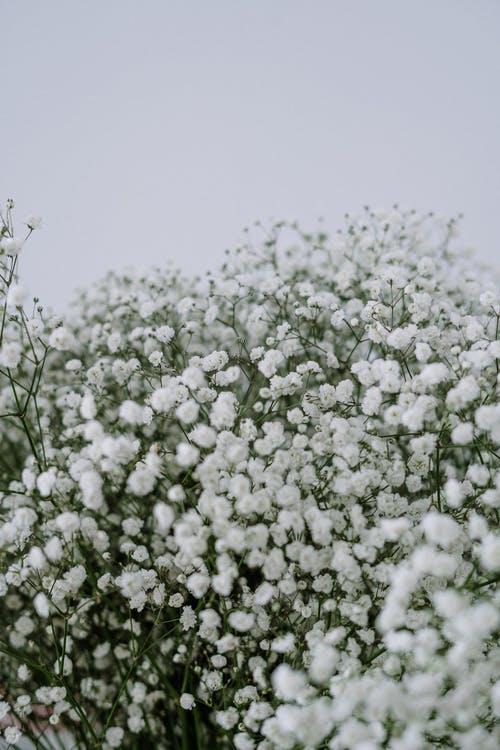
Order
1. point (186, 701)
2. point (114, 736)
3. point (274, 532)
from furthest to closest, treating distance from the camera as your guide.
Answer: point (114, 736) < point (186, 701) < point (274, 532)

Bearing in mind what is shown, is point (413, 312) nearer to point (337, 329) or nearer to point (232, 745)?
point (337, 329)

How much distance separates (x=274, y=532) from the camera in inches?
32.1

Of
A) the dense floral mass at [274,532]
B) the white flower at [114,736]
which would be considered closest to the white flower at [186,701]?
the dense floral mass at [274,532]

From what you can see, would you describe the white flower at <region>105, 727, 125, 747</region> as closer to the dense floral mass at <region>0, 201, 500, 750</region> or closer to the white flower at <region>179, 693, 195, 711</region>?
the dense floral mass at <region>0, 201, 500, 750</region>

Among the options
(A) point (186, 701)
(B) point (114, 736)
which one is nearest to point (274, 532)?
(A) point (186, 701)

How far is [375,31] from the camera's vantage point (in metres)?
1.84

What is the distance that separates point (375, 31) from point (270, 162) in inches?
20.4

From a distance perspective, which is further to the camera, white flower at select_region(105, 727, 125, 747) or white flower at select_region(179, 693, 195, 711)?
white flower at select_region(105, 727, 125, 747)

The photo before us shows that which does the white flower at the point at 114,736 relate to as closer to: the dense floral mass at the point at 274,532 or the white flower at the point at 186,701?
the dense floral mass at the point at 274,532

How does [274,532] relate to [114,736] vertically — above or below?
above

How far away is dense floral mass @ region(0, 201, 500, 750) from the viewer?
2.24 ft

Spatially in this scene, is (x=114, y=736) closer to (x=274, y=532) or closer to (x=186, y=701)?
(x=186, y=701)

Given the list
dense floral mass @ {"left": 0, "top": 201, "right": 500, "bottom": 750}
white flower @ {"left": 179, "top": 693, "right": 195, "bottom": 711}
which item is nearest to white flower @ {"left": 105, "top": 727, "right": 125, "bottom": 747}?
dense floral mass @ {"left": 0, "top": 201, "right": 500, "bottom": 750}

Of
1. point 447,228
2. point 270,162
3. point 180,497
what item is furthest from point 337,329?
point 270,162
